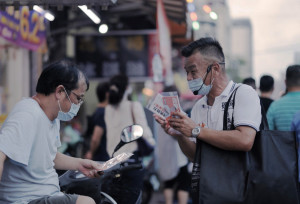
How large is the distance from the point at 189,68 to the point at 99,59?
835 centimetres

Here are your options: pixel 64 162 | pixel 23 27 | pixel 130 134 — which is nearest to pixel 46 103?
pixel 64 162

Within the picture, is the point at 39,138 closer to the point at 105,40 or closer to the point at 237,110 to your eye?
the point at 237,110

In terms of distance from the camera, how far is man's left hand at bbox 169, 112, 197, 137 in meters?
3.21

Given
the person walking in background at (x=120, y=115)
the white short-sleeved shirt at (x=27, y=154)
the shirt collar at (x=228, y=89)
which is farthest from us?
the person walking in background at (x=120, y=115)

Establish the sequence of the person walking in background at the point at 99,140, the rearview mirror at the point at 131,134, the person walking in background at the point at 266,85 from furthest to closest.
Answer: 1. the person walking in background at the point at 266,85
2. the person walking in background at the point at 99,140
3. the rearview mirror at the point at 131,134

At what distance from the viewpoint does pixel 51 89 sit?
3230mm

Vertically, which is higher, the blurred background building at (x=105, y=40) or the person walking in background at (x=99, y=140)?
the blurred background building at (x=105, y=40)

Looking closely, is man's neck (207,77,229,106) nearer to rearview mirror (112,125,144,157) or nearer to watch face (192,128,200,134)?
watch face (192,128,200,134)

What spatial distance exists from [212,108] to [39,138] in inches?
49.6

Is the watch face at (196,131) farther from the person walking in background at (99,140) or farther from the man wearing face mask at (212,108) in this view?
the person walking in background at (99,140)

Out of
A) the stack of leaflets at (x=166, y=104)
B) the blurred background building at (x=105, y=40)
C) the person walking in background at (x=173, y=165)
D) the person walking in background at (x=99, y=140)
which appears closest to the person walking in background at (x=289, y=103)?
the blurred background building at (x=105, y=40)

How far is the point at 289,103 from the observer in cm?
558

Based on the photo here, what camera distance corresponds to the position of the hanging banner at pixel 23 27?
738 cm

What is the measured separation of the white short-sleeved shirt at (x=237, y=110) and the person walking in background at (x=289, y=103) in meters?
2.22
